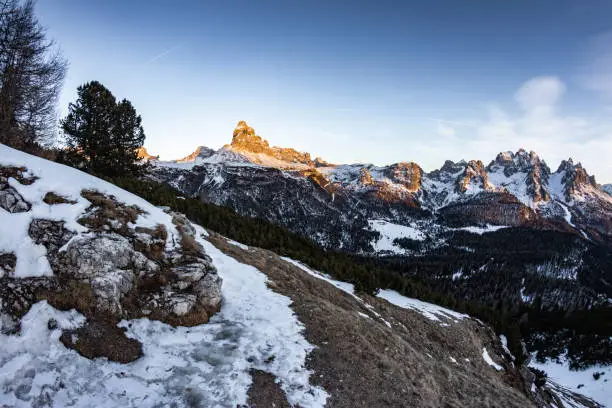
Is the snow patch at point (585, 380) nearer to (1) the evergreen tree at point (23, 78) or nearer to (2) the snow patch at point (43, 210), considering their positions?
(2) the snow patch at point (43, 210)

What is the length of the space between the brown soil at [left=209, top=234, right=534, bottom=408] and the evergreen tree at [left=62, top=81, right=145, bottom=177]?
75.8ft

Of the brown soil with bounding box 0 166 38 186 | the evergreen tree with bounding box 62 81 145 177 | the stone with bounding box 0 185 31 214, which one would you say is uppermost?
the evergreen tree with bounding box 62 81 145 177

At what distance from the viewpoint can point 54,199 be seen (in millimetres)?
16422

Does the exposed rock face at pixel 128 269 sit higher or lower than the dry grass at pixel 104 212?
lower

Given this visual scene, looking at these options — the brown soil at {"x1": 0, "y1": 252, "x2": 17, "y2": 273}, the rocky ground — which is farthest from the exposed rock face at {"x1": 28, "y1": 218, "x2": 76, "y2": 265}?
the rocky ground

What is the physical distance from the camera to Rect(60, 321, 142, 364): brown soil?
11.3 m

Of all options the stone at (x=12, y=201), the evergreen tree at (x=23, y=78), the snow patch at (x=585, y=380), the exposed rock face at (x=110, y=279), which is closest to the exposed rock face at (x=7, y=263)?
the exposed rock face at (x=110, y=279)

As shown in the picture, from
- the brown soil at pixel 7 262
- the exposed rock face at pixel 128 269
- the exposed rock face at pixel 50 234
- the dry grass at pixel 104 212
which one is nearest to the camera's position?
the brown soil at pixel 7 262

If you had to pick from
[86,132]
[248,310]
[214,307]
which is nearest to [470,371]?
[248,310]

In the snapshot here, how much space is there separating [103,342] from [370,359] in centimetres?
1209

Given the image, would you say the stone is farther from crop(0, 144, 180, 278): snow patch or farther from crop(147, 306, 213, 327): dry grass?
crop(147, 306, 213, 327): dry grass

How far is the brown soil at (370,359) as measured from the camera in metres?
14.2

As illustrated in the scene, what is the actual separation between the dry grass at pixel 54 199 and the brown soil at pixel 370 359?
13.3m

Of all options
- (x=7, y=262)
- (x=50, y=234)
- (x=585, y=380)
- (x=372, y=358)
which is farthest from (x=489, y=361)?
(x=585, y=380)
